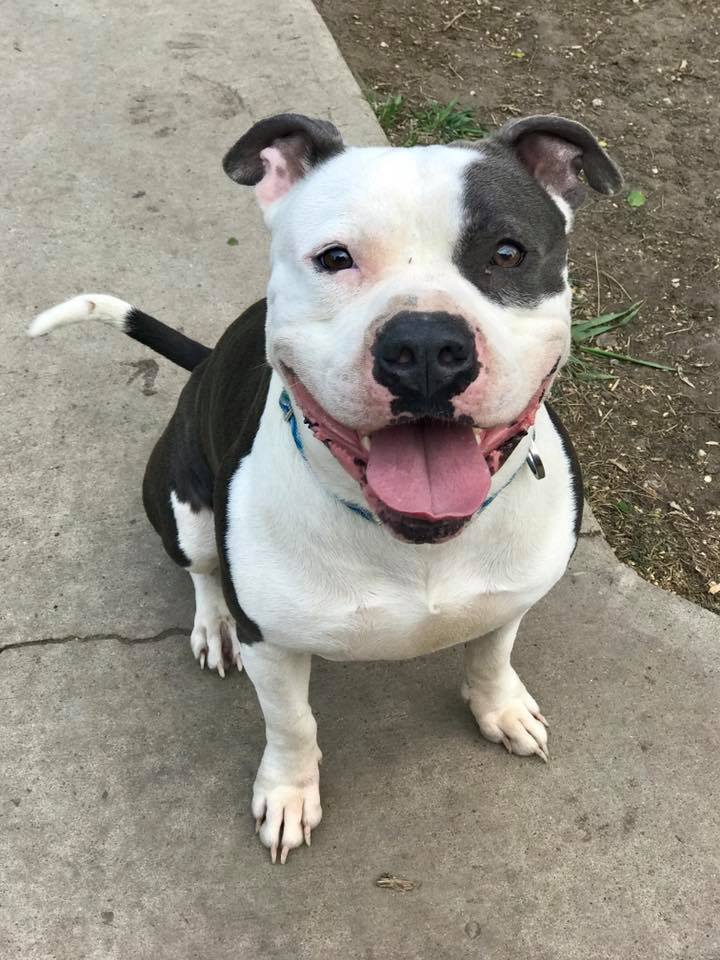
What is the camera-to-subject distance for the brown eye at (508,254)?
1.74 meters

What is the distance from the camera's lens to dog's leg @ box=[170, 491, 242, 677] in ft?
8.86

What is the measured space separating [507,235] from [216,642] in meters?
1.58

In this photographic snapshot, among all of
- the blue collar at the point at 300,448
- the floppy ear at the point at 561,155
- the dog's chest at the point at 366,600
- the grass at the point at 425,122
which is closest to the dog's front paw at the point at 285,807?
the dog's chest at the point at 366,600

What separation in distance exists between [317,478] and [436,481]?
1.05 ft

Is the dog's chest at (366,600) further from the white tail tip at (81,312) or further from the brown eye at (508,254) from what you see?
the white tail tip at (81,312)

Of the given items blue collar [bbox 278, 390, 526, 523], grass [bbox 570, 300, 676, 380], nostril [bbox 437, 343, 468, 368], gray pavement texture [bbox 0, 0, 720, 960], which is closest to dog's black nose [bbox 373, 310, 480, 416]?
nostril [bbox 437, 343, 468, 368]

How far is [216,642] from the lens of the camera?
280 centimetres

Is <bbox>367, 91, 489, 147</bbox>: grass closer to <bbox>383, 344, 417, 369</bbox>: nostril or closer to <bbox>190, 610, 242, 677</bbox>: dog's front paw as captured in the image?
<bbox>190, 610, 242, 677</bbox>: dog's front paw

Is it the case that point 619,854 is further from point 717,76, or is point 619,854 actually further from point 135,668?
point 717,76

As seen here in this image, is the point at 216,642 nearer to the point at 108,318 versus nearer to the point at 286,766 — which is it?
the point at 286,766

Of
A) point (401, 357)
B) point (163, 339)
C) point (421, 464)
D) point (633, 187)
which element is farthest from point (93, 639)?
point (633, 187)

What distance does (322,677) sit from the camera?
2.81m

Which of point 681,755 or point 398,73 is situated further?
point 398,73

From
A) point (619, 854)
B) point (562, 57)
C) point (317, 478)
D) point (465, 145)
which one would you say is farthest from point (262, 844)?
point (562, 57)
